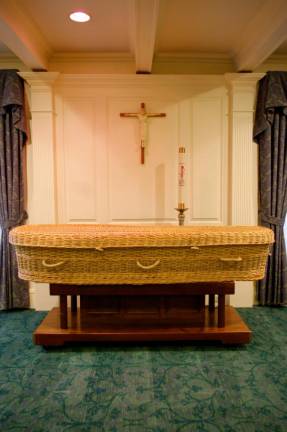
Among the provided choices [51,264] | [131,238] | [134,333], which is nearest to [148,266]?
[131,238]

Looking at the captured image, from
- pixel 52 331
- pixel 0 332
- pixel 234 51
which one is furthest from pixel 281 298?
pixel 0 332

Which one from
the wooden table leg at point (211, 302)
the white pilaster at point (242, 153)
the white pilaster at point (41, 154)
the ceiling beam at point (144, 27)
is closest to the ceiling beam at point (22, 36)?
the white pilaster at point (41, 154)

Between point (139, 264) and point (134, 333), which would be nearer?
point (139, 264)

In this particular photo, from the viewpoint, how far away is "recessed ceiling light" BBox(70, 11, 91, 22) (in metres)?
2.31

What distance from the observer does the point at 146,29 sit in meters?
2.17

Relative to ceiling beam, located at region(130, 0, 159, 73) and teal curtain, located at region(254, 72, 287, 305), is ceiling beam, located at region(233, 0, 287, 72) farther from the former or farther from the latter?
ceiling beam, located at region(130, 0, 159, 73)

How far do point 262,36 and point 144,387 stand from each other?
2.49 metres

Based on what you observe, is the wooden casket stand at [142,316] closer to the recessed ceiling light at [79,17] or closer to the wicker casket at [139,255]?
the wicker casket at [139,255]

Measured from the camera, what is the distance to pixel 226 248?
216cm

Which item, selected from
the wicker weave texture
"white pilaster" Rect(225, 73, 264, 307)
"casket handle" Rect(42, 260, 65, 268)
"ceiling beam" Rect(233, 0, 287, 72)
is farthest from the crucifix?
"casket handle" Rect(42, 260, 65, 268)

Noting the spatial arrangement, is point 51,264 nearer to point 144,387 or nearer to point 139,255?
point 139,255

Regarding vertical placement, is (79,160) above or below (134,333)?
above

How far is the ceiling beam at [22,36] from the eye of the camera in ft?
6.83

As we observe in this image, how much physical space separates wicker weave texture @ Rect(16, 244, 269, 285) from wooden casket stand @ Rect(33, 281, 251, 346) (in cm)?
14
